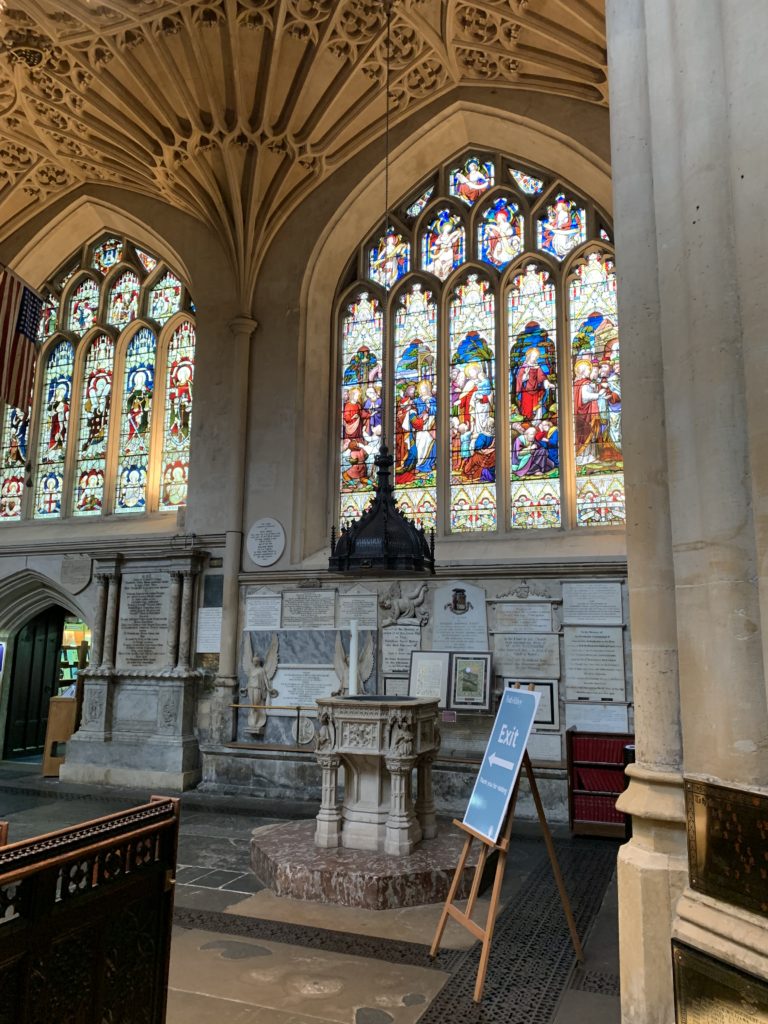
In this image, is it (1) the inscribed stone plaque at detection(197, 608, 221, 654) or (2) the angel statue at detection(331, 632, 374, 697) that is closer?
(2) the angel statue at detection(331, 632, 374, 697)

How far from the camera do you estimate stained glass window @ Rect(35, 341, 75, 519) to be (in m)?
10.7

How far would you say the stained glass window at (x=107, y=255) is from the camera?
11.2 metres

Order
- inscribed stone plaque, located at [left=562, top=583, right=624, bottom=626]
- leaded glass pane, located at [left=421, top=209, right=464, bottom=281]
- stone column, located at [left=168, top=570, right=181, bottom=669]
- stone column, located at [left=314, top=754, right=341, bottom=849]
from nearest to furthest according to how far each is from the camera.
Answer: stone column, located at [left=314, top=754, right=341, bottom=849], inscribed stone plaque, located at [left=562, top=583, right=624, bottom=626], stone column, located at [left=168, top=570, right=181, bottom=669], leaded glass pane, located at [left=421, top=209, right=464, bottom=281]

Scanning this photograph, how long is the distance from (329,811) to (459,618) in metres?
3.21

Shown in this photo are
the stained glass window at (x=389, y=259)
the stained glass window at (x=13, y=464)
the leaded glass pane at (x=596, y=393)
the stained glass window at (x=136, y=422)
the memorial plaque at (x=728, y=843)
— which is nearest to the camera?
the memorial plaque at (x=728, y=843)

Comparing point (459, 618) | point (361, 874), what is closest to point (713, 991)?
point (361, 874)

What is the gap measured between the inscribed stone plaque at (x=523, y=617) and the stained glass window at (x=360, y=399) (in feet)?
7.50

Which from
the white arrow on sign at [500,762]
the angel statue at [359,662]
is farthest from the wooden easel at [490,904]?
the angel statue at [359,662]

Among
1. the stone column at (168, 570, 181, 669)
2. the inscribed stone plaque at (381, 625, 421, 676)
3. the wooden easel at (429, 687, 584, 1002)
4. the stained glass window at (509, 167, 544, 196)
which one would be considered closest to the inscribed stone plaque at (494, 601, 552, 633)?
the inscribed stone plaque at (381, 625, 421, 676)

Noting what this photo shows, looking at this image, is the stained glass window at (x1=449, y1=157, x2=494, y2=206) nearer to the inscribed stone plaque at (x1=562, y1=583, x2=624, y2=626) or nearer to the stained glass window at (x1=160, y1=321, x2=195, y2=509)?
the stained glass window at (x1=160, y1=321, x2=195, y2=509)

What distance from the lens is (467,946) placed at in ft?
12.7

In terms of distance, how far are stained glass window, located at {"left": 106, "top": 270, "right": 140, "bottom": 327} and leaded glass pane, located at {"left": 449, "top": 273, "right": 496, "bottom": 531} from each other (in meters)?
4.79

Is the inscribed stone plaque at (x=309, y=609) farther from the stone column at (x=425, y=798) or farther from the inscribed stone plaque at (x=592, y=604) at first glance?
the stone column at (x=425, y=798)

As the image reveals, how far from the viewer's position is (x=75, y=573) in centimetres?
966
